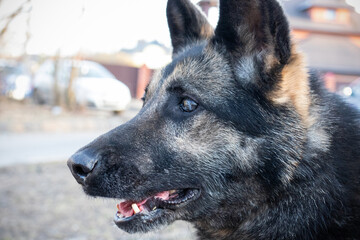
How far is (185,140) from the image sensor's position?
257 cm

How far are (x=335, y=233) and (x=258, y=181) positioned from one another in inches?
21.9

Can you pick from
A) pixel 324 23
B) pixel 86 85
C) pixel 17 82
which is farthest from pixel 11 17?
pixel 324 23

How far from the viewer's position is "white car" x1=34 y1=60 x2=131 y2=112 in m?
14.6

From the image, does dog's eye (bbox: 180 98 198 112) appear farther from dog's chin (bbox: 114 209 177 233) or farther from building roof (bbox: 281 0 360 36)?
building roof (bbox: 281 0 360 36)

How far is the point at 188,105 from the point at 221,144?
1.18ft

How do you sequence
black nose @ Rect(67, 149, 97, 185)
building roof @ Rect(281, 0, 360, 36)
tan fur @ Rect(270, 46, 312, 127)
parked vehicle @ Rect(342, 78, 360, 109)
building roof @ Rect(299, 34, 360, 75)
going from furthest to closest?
building roof @ Rect(281, 0, 360, 36), building roof @ Rect(299, 34, 360, 75), parked vehicle @ Rect(342, 78, 360, 109), tan fur @ Rect(270, 46, 312, 127), black nose @ Rect(67, 149, 97, 185)

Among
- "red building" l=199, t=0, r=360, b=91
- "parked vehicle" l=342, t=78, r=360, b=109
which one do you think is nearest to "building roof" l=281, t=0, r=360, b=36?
"red building" l=199, t=0, r=360, b=91

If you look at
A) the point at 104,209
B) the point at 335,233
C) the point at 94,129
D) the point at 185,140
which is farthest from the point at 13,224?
the point at 94,129

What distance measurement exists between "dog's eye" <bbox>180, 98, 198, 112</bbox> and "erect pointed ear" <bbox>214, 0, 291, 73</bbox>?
455mm

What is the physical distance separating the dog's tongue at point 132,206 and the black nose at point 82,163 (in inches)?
15.8

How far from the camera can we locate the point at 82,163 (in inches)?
93.4

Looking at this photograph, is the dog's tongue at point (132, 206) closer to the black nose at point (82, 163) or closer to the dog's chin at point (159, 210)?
the dog's chin at point (159, 210)

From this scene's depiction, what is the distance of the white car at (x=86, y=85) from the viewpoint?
47.8 feet

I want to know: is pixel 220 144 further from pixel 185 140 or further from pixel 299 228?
pixel 299 228
